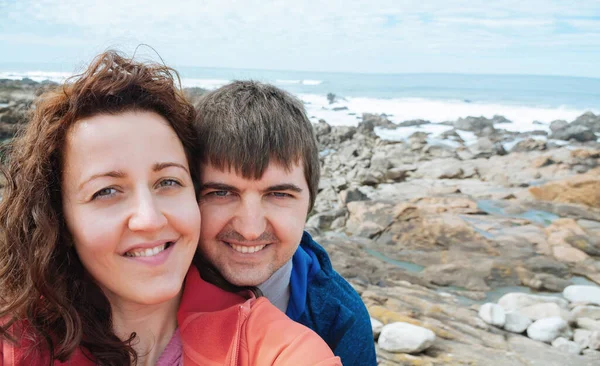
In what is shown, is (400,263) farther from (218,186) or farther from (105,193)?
(105,193)

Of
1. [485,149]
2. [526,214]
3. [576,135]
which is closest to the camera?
[526,214]

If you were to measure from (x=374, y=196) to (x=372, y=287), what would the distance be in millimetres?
5258

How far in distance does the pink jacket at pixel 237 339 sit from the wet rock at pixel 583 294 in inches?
234

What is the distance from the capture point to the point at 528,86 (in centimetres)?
5781

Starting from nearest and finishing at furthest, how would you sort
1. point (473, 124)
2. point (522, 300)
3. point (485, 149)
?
point (522, 300)
point (485, 149)
point (473, 124)

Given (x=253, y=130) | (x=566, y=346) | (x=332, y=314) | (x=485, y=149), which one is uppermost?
(x=253, y=130)

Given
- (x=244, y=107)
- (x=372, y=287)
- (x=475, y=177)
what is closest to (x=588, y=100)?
(x=475, y=177)

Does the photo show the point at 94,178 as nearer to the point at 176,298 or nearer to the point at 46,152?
the point at 46,152

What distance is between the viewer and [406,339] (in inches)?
178

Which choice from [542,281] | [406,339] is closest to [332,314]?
[406,339]

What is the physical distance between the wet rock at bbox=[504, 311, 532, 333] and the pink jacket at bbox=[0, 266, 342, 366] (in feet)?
14.2

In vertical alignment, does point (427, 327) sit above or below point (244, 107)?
below

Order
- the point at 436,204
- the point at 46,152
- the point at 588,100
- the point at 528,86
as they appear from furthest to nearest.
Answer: the point at 528,86 < the point at 588,100 < the point at 436,204 < the point at 46,152

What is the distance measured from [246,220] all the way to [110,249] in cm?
63
